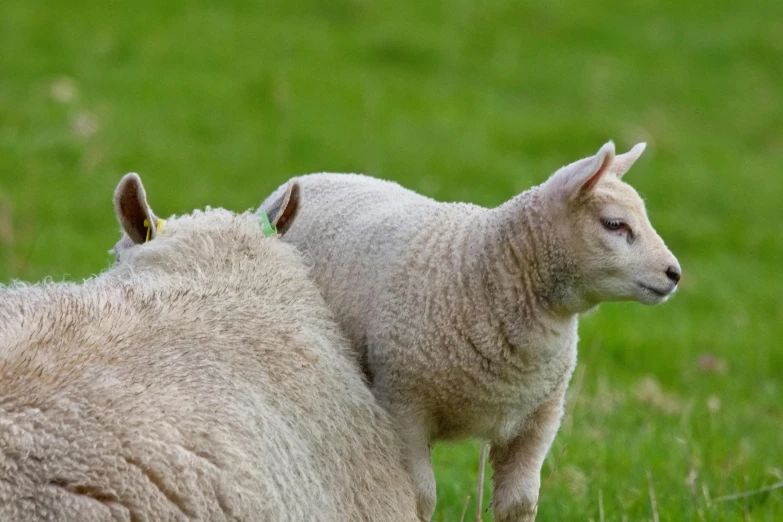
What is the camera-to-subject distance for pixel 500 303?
4.21 metres

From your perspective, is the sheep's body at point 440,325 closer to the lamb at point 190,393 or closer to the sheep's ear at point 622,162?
the lamb at point 190,393

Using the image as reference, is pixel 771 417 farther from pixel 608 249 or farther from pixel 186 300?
pixel 186 300

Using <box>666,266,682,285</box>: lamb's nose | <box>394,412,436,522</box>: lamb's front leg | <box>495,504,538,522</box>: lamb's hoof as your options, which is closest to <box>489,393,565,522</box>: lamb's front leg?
<box>495,504,538,522</box>: lamb's hoof

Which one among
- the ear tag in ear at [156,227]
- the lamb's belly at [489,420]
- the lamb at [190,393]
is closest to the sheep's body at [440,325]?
the lamb's belly at [489,420]

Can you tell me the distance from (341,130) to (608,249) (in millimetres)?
9577

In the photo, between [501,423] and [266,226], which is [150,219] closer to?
[266,226]

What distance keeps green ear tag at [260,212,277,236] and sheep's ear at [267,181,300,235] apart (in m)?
0.02

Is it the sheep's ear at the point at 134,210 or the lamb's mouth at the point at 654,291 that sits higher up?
the sheep's ear at the point at 134,210

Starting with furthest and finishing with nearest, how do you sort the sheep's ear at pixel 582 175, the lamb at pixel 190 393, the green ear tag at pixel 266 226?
the green ear tag at pixel 266 226, the sheep's ear at pixel 582 175, the lamb at pixel 190 393


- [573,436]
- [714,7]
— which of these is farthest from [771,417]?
[714,7]

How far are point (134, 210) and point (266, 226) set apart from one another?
48cm

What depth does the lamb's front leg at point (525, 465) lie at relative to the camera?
14.2 feet

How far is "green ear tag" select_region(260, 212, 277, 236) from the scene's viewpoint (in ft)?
15.1

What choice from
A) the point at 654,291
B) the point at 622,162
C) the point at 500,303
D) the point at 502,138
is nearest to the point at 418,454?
the point at 500,303
